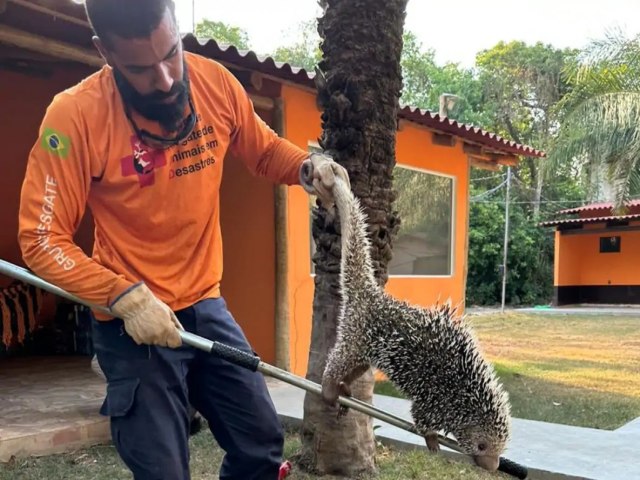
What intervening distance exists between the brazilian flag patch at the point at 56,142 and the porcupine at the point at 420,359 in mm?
973

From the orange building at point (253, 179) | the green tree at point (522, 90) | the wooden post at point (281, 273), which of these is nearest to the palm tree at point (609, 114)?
the orange building at point (253, 179)

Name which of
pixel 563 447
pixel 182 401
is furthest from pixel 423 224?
pixel 182 401

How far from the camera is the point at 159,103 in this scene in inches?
88.5

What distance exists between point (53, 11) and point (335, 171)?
3145 millimetres

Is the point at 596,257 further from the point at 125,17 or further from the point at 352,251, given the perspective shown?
the point at 125,17

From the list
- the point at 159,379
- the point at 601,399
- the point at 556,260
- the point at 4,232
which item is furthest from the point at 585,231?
the point at 159,379

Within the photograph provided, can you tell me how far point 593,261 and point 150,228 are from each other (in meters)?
23.3

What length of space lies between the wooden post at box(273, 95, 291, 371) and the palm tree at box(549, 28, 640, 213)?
12061 mm

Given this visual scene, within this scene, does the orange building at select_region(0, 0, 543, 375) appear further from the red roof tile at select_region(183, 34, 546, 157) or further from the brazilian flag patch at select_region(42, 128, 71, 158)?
the brazilian flag patch at select_region(42, 128, 71, 158)

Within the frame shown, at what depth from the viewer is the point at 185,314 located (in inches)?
95.3

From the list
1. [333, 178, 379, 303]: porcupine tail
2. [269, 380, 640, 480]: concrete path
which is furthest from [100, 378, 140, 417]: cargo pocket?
[269, 380, 640, 480]: concrete path

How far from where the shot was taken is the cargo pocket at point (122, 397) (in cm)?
219

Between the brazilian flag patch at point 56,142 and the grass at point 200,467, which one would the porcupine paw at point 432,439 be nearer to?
the brazilian flag patch at point 56,142

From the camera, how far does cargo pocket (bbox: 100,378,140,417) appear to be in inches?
86.1
